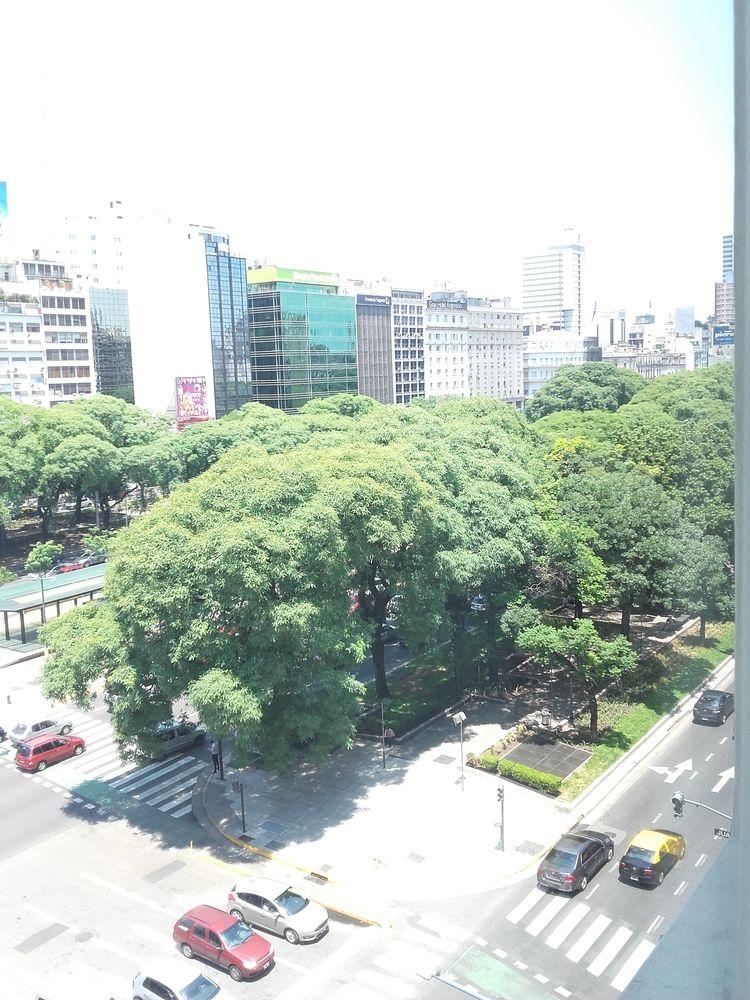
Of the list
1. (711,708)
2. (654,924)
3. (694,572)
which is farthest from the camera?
(711,708)

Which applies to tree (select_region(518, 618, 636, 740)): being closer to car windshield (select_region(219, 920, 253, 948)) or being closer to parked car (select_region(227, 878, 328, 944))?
parked car (select_region(227, 878, 328, 944))

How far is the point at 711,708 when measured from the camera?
37.9ft

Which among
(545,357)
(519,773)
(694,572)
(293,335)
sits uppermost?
(293,335)

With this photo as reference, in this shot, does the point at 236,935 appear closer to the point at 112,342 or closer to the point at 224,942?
the point at 224,942

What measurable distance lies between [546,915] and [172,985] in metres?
4.01

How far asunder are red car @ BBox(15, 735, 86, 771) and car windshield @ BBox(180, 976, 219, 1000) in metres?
6.73

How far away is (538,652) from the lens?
13.4 metres

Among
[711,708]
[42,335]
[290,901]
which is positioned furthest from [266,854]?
[42,335]

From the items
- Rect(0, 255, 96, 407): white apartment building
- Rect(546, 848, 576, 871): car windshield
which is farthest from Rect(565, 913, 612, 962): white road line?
Rect(0, 255, 96, 407): white apartment building

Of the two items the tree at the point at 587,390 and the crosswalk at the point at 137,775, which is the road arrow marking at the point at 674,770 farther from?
the tree at the point at 587,390

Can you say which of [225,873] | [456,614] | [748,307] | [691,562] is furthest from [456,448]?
[748,307]

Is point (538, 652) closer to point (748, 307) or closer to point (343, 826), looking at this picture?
point (343, 826)

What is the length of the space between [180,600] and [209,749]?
430 centimetres

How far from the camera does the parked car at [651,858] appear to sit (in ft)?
31.2
